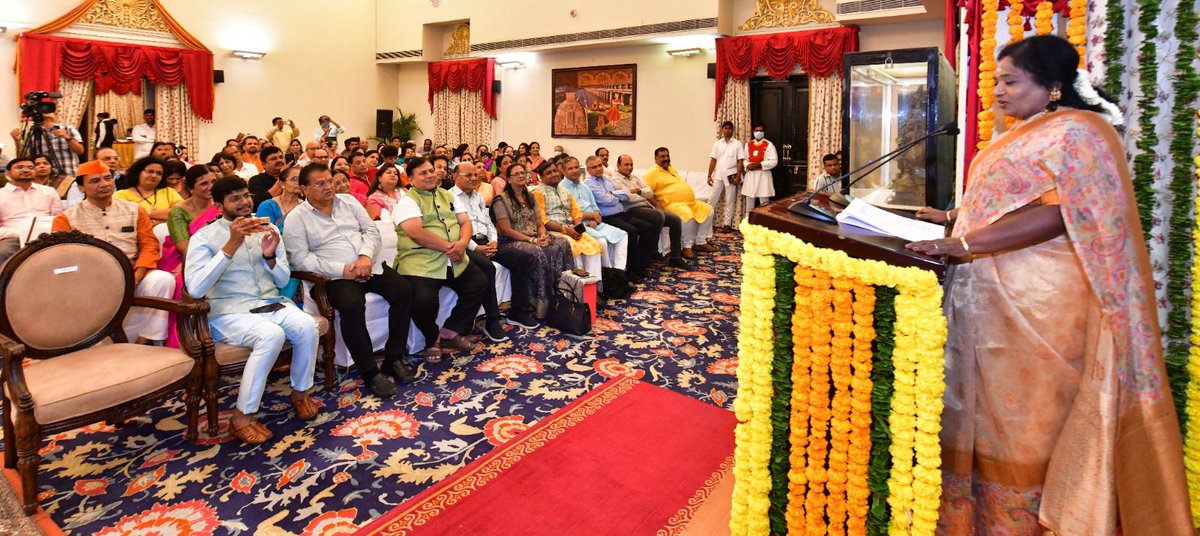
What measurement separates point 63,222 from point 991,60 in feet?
14.7

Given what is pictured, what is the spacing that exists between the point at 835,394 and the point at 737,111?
350 inches

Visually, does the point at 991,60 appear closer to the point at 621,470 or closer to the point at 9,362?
the point at 621,470

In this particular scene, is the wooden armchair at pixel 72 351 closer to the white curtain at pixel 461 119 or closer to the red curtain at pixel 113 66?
the red curtain at pixel 113 66

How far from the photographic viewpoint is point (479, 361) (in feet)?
14.2

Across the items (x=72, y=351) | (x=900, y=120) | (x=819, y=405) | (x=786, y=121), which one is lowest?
(x=72, y=351)

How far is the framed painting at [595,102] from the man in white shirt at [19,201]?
8080 millimetres

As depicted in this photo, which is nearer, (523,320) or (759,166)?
(523,320)

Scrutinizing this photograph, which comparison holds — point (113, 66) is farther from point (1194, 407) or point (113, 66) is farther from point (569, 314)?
point (1194, 407)

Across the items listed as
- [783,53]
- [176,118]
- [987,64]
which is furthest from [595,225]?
[176,118]

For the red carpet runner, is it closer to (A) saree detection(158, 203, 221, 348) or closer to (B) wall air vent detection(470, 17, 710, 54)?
(A) saree detection(158, 203, 221, 348)

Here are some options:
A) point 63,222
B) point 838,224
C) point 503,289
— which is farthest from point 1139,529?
point 63,222

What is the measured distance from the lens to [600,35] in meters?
10.8

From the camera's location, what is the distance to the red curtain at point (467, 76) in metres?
12.6

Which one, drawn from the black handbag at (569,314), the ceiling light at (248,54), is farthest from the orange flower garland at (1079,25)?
the ceiling light at (248,54)
